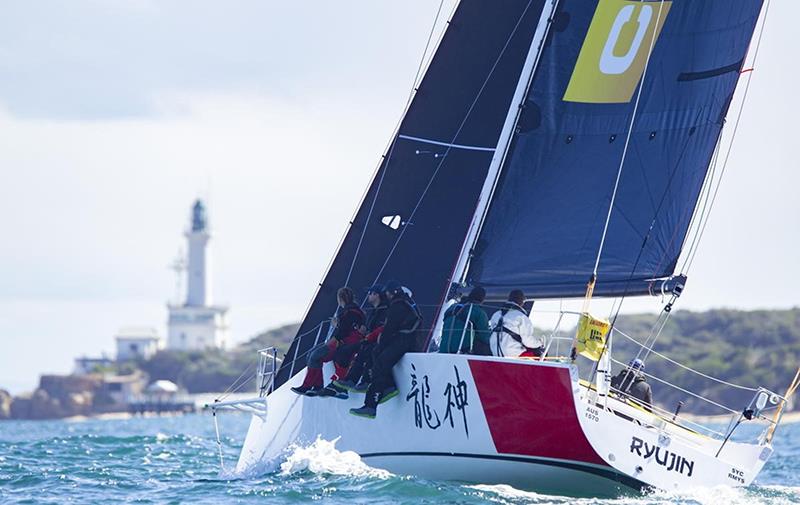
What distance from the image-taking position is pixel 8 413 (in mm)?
81625

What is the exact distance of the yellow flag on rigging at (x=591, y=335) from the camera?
12398 mm

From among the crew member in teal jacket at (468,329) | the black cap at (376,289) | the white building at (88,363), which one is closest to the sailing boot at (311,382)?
the black cap at (376,289)

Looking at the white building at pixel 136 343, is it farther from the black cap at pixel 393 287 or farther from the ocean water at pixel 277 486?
the black cap at pixel 393 287

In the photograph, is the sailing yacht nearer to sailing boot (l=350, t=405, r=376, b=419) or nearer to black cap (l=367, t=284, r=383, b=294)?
sailing boot (l=350, t=405, r=376, b=419)

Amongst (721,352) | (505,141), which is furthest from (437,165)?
(721,352)

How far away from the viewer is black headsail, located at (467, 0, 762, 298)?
14359 millimetres

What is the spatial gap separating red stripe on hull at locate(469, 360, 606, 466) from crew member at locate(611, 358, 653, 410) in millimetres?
2142

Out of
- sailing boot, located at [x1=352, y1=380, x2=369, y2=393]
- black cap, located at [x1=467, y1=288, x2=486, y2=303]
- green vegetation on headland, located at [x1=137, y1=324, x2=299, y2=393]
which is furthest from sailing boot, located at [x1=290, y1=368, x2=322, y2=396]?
green vegetation on headland, located at [x1=137, y1=324, x2=299, y2=393]

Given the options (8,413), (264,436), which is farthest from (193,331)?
(264,436)

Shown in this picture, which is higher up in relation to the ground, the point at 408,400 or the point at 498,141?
the point at 498,141

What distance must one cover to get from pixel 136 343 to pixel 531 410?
92.7 metres

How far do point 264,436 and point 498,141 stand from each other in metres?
3.68

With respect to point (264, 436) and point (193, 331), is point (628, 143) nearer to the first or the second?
point (264, 436)

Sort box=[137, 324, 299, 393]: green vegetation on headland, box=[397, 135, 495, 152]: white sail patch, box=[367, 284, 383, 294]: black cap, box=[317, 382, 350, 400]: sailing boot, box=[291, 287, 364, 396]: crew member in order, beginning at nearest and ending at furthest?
box=[317, 382, 350, 400]: sailing boot < box=[367, 284, 383, 294]: black cap < box=[291, 287, 364, 396]: crew member < box=[397, 135, 495, 152]: white sail patch < box=[137, 324, 299, 393]: green vegetation on headland
